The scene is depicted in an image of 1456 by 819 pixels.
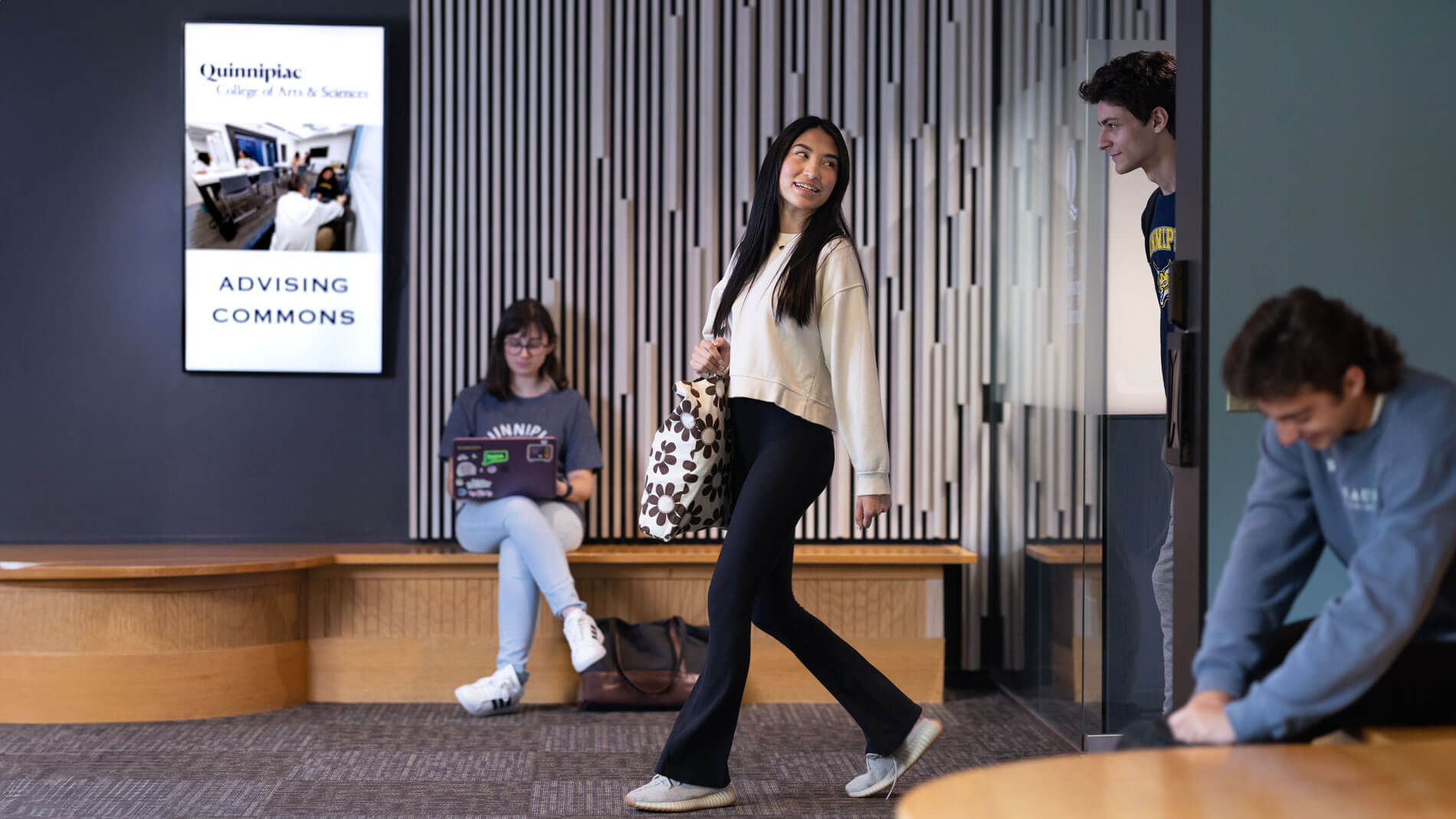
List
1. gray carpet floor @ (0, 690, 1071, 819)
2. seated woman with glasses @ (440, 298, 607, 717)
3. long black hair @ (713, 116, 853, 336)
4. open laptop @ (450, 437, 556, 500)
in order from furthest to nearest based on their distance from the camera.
Result: open laptop @ (450, 437, 556, 500)
seated woman with glasses @ (440, 298, 607, 717)
gray carpet floor @ (0, 690, 1071, 819)
long black hair @ (713, 116, 853, 336)

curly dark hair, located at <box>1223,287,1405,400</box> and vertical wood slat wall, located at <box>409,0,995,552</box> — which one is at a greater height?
vertical wood slat wall, located at <box>409,0,995,552</box>

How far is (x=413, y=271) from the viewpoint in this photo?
15.0 feet

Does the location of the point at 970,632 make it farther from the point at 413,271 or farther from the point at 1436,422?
the point at 1436,422

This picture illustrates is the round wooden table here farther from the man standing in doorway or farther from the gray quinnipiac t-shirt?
the gray quinnipiac t-shirt

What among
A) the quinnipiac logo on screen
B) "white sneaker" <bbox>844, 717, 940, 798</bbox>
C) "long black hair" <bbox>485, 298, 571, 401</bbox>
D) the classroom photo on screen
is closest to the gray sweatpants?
"white sneaker" <bbox>844, 717, 940, 798</bbox>

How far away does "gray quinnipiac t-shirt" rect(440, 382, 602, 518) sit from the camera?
14.2 ft

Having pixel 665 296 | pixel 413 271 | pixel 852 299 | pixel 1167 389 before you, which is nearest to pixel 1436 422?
pixel 1167 389

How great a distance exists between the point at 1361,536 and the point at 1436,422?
0.17m

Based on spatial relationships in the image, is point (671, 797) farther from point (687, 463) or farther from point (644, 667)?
point (644, 667)

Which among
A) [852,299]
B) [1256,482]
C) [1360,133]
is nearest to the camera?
[1256,482]

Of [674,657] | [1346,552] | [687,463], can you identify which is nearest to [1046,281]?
[687,463]

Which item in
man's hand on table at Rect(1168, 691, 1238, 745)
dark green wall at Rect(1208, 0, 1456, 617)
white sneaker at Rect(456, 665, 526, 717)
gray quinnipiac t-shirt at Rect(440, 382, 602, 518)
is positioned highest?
dark green wall at Rect(1208, 0, 1456, 617)

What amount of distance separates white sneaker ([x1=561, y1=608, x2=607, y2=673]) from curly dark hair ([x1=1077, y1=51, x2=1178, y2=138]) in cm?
225

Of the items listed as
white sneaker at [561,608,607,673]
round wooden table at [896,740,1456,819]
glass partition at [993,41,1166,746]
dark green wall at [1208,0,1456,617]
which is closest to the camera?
round wooden table at [896,740,1456,819]
